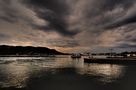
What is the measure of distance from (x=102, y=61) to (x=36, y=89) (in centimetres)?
7561

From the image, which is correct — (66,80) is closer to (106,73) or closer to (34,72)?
(34,72)

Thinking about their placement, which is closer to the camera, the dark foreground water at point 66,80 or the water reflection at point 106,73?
the dark foreground water at point 66,80

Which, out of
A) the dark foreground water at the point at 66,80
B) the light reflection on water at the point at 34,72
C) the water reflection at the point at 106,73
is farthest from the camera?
→ the water reflection at the point at 106,73

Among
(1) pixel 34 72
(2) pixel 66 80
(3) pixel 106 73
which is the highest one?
(1) pixel 34 72

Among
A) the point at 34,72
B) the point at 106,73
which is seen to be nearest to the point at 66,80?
the point at 34,72

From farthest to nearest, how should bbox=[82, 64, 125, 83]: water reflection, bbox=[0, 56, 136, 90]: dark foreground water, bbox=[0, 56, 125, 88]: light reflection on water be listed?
bbox=[82, 64, 125, 83]: water reflection
bbox=[0, 56, 125, 88]: light reflection on water
bbox=[0, 56, 136, 90]: dark foreground water

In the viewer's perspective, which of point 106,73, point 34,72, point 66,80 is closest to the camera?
point 66,80

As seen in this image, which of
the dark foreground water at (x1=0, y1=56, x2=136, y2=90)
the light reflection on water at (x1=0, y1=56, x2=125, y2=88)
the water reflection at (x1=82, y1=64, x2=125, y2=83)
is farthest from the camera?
the water reflection at (x1=82, y1=64, x2=125, y2=83)

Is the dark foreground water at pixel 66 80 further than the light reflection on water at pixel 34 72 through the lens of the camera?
No

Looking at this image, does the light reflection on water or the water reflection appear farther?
the water reflection

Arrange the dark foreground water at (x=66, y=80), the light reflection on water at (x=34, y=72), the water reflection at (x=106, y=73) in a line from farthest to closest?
the water reflection at (x=106, y=73) < the light reflection on water at (x=34, y=72) < the dark foreground water at (x=66, y=80)

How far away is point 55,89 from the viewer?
24.1m

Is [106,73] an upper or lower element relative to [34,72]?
lower

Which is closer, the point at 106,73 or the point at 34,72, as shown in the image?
the point at 34,72
